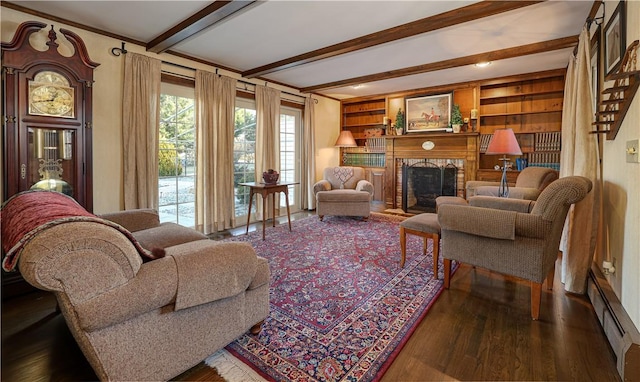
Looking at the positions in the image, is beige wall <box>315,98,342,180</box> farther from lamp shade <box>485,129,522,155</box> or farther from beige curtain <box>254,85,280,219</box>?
lamp shade <box>485,129,522,155</box>

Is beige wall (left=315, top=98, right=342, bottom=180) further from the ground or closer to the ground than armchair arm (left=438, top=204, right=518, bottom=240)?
further from the ground

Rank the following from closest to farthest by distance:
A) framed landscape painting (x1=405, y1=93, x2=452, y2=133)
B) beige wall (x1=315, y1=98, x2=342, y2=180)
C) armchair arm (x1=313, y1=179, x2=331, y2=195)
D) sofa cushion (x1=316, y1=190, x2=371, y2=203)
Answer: sofa cushion (x1=316, y1=190, x2=371, y2=203) → armchair arm (x1=313, y1=179, x2=331, y2=195) → framed landscape painting (x1=405, y1=93, x2=452, y2=133) → beige wall (x1=315, y1=98, x2=342, y2=180)

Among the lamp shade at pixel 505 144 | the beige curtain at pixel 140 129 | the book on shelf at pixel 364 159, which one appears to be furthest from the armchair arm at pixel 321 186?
the lamp shade at pixel 505 144

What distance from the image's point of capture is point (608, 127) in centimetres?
223

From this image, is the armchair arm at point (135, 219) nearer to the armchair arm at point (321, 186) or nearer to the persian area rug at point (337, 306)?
the persian area rug at point (337, 306)

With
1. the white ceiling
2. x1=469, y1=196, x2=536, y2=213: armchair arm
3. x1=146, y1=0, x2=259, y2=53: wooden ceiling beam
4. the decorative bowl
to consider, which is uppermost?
the white ceiling

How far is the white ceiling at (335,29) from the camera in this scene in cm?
274

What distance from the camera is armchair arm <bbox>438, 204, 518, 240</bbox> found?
2117mm

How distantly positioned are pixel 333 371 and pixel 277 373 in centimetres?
29

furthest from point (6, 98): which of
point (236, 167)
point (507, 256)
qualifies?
point (507, 256)

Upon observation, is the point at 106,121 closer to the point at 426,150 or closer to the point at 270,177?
the point at 270,177

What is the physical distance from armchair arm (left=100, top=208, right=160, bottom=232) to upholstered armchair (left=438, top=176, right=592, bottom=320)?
247cm

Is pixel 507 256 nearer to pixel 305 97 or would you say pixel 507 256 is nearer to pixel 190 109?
pixel 190 109

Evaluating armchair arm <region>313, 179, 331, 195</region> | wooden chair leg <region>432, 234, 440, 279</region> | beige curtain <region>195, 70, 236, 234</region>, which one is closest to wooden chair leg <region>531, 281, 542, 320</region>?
wooden chair leg <region>432, 234, 440, 279</region>
